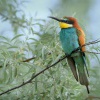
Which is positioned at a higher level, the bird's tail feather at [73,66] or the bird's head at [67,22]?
the bird's head at [67,22]

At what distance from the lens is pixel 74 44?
8.22 feet

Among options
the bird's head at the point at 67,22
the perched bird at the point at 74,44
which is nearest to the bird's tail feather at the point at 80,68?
the perched bird at the point at 74,44

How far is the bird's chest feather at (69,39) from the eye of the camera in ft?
8.12

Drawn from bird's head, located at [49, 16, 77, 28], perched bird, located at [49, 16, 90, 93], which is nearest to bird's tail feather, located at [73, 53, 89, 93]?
perched bird, located at [49, 16, 90, 93]

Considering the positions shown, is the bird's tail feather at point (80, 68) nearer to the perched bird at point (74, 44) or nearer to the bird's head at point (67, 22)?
the perched bird at point (74, 44)


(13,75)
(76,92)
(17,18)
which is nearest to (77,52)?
(76,92)

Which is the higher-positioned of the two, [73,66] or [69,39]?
[69,39]

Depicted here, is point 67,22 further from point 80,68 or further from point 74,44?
point 80,68

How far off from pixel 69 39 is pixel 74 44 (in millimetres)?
53

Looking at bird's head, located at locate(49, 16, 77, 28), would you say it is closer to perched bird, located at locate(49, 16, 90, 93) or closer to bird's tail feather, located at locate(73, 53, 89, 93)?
perched bird, located at locate(49, 16, 90, 93)

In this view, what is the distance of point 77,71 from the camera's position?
7.93ft

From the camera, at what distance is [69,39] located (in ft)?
8.34

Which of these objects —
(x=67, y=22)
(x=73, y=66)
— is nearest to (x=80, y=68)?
(x=73, y=66)

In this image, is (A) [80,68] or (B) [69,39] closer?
(A) [80,68]
